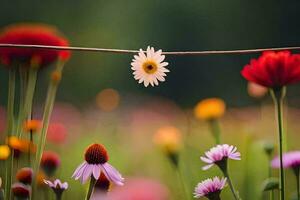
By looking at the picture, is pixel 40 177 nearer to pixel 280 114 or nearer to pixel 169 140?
pixel 169 140

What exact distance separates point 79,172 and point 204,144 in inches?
10.5

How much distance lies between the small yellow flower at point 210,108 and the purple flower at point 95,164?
0.71 ft

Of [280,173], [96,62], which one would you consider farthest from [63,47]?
[280,173]

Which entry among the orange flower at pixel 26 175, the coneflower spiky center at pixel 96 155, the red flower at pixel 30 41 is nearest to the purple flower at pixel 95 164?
the coneflower spiky center at pixel 96 155

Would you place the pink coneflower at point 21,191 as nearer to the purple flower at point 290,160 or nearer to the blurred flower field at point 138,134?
the blurred flower field at point 138,134

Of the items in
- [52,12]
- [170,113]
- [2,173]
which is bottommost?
[2,173]

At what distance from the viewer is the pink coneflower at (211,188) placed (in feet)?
4.72

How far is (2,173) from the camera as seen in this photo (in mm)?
1457

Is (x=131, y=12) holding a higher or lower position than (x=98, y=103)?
higher

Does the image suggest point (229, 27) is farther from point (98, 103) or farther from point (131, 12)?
point (98, 103)

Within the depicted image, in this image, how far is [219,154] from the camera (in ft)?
4.70

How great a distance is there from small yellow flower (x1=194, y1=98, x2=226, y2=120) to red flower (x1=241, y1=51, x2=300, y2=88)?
0.31 feet

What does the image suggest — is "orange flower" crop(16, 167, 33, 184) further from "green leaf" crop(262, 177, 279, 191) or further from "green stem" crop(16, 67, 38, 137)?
"green leaf" crop(262, 177, 279, 191)

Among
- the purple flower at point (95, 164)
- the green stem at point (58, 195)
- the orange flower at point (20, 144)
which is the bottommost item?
the green stem at point (58, 195)
